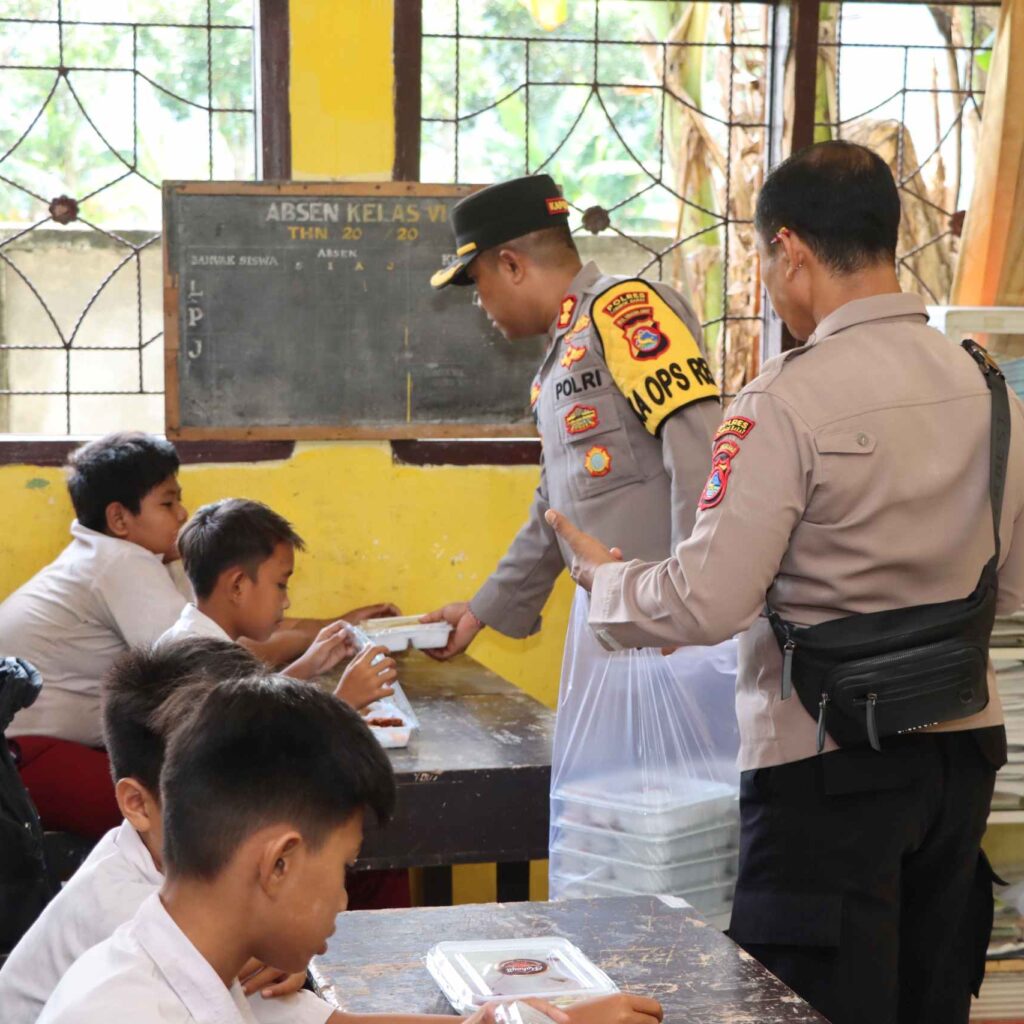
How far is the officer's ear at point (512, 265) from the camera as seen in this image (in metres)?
2.73

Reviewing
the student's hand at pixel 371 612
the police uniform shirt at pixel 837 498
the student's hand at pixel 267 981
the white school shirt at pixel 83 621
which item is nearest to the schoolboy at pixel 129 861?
the student's hand at pixel 267 981

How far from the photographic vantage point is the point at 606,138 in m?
3.84

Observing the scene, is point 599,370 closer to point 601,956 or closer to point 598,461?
point 598,461

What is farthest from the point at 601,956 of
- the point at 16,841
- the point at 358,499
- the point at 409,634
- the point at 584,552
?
the point at 358,499

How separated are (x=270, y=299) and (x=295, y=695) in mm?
2536

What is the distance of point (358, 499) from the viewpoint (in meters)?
3.66

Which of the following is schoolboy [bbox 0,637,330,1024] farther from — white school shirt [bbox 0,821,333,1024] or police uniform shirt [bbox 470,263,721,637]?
police uniform shirt [bbox 470,263,721,637]

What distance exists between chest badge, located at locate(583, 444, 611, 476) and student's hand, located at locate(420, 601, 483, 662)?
65 cm

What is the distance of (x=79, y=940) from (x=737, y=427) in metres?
0.95

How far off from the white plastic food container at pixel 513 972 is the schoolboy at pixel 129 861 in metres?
0.13

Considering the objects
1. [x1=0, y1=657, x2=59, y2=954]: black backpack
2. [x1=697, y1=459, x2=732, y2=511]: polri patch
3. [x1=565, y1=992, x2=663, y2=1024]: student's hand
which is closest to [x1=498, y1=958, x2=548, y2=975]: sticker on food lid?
[x1=565, y1=992, x2=663, y2=1024]: student's hand

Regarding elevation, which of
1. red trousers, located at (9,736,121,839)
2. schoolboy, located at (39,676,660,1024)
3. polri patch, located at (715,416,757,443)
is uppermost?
polri patch, located at (715,416,757,443)

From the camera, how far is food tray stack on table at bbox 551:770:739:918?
2068 millimetres

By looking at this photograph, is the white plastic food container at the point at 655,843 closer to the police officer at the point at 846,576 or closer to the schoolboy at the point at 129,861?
the police officer at the point at 846,576
